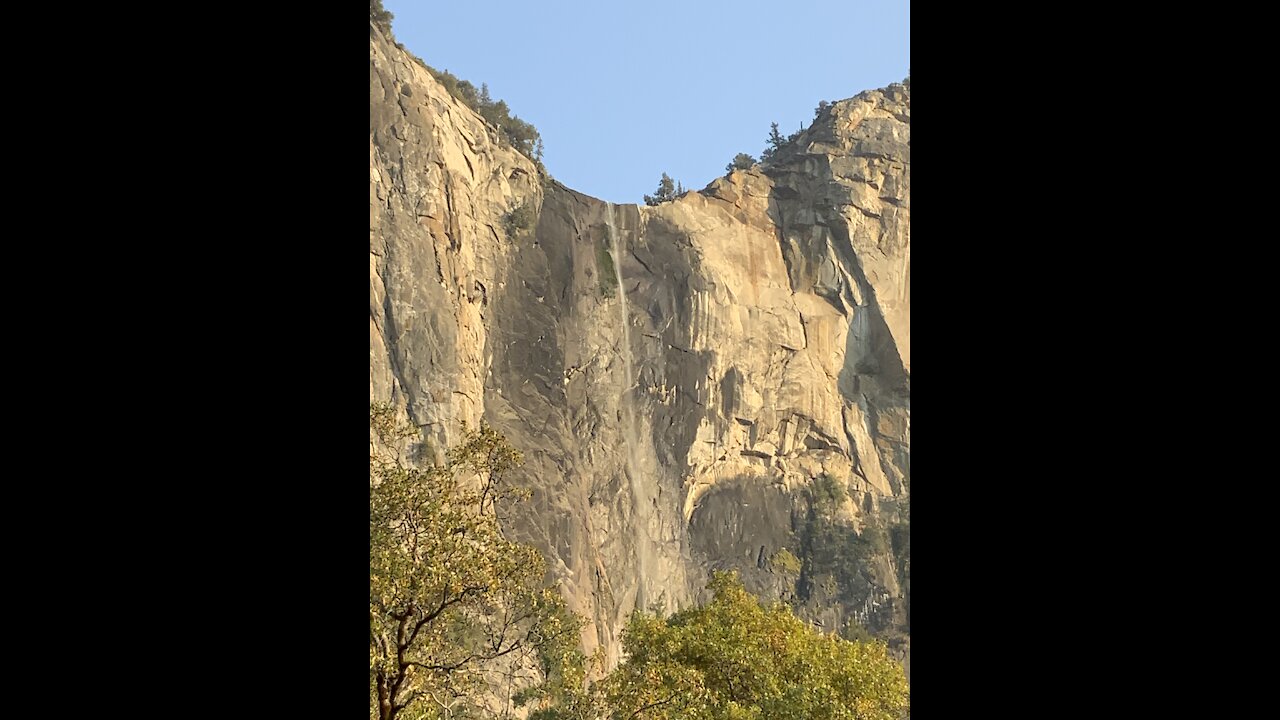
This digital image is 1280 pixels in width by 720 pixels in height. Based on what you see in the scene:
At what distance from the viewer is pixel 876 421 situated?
1422 inches

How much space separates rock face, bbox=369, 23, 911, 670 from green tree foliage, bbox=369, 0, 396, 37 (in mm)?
1076

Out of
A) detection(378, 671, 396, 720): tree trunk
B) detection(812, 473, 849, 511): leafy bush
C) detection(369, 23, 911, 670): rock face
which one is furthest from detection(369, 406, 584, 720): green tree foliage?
detection(812, 473, 849, 511): leafy bush

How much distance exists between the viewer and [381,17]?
32.1 meters

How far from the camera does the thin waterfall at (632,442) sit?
103 ft

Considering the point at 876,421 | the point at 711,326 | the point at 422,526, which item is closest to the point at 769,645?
the point at 422,526

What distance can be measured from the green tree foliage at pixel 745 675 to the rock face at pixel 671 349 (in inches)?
602

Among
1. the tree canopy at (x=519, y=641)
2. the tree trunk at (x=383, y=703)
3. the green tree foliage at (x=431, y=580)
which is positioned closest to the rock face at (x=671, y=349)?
the tree canopy at (x=519, y=641)

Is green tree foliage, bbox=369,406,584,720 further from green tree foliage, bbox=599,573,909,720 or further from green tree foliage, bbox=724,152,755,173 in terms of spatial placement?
green tree foliage, bbox=724,152,755,173

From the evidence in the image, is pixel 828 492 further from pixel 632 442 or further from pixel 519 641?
pixel 519 641

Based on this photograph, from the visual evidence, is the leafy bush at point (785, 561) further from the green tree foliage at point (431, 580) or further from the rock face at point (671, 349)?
the green tree foliage at point (431, 580)

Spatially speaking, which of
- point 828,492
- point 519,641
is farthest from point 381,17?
point 519,641

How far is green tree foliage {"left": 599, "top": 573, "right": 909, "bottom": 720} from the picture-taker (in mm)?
10109
